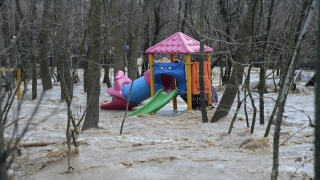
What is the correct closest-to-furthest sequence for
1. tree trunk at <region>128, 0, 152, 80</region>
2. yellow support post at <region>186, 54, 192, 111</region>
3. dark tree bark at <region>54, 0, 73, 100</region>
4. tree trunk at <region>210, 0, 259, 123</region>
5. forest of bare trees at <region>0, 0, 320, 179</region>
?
1. forest of bare trees at <region>0, 0, 320, 179</region>
2. dark tree bark at <region>54, 0, 73, 100</region>
3. tree trunk at <region>210, 0, 259, 123</region>
4. yellow support post at <region>186, 54, 192, 111</region>
5. tree trunk at <region>128, 0, 152, 80</region>

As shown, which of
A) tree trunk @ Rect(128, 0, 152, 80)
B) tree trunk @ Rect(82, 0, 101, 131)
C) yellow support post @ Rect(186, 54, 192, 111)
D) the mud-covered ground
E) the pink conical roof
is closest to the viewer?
the mud-covered ground

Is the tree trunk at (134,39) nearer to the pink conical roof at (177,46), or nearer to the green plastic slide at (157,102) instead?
the pink conical roof at (177,46)

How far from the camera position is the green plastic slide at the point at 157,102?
42.3ft

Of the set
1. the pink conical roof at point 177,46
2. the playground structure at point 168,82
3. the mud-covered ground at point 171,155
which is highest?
the pink conical roof at point 177,46

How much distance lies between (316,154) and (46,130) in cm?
919

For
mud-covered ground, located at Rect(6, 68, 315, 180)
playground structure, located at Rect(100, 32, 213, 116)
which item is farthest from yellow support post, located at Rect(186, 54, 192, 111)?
mud-covered ground, located at Rect(6, 68, 315, 180)

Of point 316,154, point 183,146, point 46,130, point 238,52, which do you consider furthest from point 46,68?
point 316,154

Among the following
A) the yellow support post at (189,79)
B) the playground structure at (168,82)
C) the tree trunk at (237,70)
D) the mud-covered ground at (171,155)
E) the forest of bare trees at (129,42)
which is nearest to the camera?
the forest of bare trees at (129,42)

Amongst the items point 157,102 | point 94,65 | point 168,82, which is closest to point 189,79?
point 157,102

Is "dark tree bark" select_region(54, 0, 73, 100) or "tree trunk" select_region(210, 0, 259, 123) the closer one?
"dark tree bark" select_region(54, 0, 73, 100)

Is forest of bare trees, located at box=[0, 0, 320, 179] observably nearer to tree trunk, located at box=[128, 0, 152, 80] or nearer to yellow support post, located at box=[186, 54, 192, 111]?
tree trunk, located at box=[128, 0, 152, 80]

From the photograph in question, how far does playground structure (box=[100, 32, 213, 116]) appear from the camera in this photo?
Result: 42.7 feet

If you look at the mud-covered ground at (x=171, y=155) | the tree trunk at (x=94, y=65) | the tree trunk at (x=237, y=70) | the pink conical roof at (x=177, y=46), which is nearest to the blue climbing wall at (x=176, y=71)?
the pink conical roof at (x=177, y=46)

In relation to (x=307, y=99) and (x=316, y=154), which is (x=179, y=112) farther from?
(x=316, y=154)
